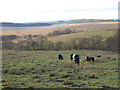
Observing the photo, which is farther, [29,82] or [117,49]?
[117,49]

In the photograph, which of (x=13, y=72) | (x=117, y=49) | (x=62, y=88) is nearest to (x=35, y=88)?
(x=62, y=88)

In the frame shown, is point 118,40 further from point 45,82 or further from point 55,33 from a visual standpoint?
point 55,33

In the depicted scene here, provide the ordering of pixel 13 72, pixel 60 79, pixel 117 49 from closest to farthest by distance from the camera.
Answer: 1. pixel 60 79
2. pixel 13 72
3. pixel 117 49

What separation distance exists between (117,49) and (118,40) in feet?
7.19

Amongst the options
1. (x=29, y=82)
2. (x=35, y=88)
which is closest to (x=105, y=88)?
(x=35, y=88)

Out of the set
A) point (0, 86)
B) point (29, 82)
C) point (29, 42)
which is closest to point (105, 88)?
point (29, 82)

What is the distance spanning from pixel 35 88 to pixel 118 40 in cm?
3370

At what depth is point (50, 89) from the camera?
980 centimetres

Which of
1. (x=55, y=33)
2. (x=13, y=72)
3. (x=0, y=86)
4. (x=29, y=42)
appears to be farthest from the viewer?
(x=55, y=33)

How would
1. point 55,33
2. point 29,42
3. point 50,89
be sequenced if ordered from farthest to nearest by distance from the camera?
point 55,33 → point 29,42 → point 50,89

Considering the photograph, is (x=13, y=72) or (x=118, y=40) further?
(x=118, y=40)

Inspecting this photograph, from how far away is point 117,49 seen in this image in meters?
39.5

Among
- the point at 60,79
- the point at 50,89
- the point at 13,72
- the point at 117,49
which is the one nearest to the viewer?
the point at 50,89

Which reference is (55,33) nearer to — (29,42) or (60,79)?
(29,42)
